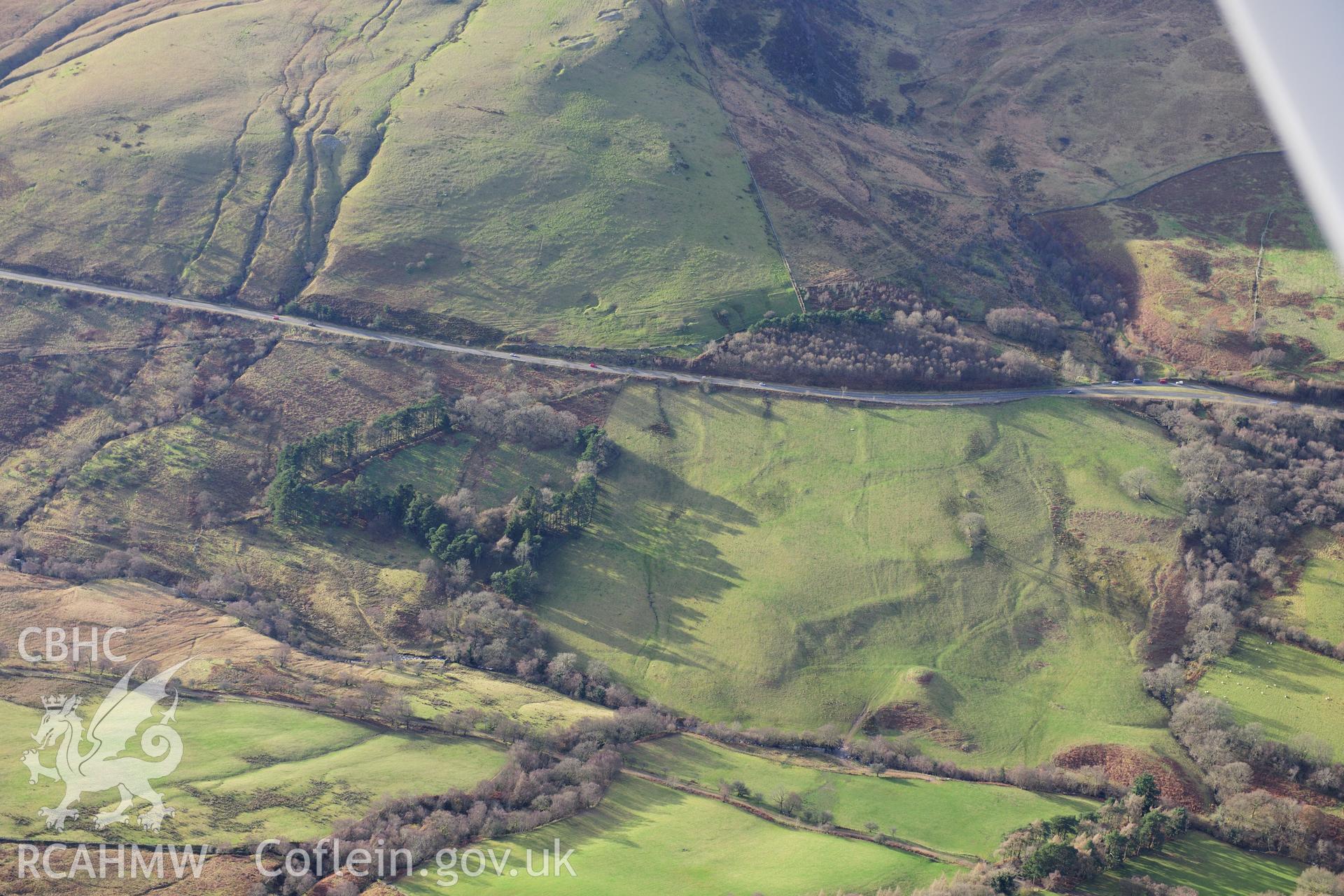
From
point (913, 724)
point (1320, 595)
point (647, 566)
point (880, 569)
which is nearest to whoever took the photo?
point (913, 724)

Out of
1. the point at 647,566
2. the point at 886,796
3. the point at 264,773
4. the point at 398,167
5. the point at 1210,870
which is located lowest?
the point at 1210,870

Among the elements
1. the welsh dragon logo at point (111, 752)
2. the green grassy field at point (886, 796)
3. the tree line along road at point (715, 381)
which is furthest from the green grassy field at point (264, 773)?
the tree line along road at point (715, 381)

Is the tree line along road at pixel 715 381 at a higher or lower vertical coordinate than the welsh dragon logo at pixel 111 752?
higher

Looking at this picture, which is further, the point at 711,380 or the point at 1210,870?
the point at 711,380

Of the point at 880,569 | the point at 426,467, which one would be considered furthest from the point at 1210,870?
the point at 426,467

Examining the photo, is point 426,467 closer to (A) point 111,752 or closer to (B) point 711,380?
(B) point 711,380

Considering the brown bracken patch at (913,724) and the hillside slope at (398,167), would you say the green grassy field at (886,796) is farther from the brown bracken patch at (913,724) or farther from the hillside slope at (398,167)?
the hillside slope at (398,167)

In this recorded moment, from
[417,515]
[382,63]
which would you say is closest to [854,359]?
[417,515]
